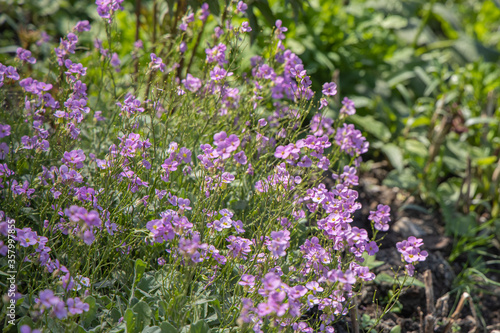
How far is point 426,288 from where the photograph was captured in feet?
7.77

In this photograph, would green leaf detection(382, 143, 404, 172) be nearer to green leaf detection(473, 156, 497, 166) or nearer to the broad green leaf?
green leaf detection(473, 156, 497, 166)

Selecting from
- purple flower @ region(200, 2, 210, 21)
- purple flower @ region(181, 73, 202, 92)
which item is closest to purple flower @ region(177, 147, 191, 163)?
purple flower @ region(181, 73, 202, 92)

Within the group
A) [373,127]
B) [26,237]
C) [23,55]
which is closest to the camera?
[26,237]

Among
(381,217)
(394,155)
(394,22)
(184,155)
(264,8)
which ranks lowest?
(381,217)

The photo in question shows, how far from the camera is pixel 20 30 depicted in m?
3.93

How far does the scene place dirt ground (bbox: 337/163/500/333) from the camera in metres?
2.43

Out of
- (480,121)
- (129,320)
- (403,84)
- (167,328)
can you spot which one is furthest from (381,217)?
(403,84)

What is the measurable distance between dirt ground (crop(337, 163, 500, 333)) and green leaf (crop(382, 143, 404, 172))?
21 centimetres

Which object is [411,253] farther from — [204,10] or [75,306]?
[204,10]

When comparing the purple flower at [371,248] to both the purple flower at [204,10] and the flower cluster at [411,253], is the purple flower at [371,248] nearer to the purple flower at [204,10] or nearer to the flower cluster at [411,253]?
the flower cluster at [411,253]

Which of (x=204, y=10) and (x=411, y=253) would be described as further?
(x=204, y=10)

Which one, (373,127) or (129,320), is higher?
(373,127)

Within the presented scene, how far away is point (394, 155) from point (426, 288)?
4.59 ft

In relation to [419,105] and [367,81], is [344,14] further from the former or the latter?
[419,105]
